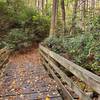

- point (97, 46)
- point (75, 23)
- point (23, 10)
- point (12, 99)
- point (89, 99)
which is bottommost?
point (12, 99)

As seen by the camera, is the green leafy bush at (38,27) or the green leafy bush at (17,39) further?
the green leafy bush at (38,27)

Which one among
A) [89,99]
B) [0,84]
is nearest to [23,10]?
[0,84]

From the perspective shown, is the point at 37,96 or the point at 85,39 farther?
the point at 85,39

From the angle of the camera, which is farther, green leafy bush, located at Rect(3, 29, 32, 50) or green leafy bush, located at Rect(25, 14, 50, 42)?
green leafy bush, located at Rect(25, 14, 50, 42)

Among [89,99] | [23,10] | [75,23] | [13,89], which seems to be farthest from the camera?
[23,10]

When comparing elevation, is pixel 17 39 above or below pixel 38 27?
below

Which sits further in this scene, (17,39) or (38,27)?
(38,27)

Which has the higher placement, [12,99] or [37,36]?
[37,36]

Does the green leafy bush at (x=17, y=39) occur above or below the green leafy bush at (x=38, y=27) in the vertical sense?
below

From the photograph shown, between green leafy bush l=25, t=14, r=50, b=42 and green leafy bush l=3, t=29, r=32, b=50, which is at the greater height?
green leafy bush l=25, t=14, r=50, b=42

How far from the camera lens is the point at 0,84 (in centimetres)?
688

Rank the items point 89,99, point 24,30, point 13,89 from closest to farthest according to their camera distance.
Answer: point 89,99
point 13,89
point 24,30

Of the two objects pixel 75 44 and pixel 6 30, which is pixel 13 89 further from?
pixel 6 30

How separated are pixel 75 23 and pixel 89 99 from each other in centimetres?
1419
